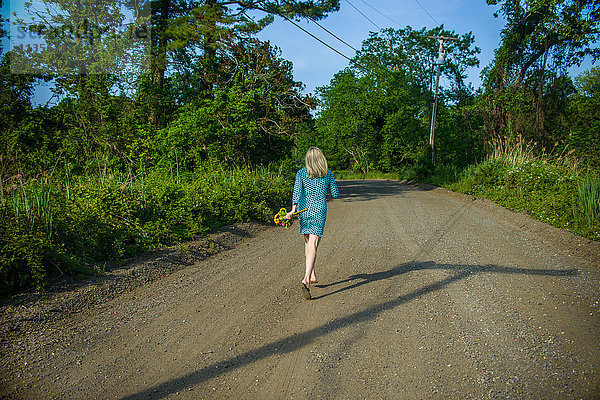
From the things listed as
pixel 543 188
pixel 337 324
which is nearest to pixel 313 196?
pixel 337 324

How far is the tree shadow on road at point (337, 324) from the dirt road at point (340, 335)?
17 mm

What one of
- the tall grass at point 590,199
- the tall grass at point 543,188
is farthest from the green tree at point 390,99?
the tall grass at point 590,199

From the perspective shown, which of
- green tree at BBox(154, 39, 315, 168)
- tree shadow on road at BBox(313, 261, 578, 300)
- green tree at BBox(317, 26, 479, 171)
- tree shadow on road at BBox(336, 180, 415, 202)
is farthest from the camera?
green tree at BBox(317, 26, 479, 171)

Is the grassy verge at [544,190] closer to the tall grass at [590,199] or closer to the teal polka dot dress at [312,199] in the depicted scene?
the tall grass at [590,199]

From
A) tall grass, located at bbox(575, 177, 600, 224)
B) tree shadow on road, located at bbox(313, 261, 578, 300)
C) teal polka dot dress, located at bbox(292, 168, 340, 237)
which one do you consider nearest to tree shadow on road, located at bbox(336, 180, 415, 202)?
tall grass, located at bbox(575, 177, 600, 224)

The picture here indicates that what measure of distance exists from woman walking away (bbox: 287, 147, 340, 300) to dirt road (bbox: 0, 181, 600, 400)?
0.72 metres

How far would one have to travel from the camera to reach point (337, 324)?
4.20 meters

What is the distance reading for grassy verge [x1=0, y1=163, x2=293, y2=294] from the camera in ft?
15.4

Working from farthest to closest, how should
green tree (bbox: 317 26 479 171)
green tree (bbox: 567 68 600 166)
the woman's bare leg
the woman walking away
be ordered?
green tree (bbox: 317 26 479 171), green tree (bbox: 567 68 600 166), the woman walking away, the woman's bare leg

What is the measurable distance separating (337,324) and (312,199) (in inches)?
71.4

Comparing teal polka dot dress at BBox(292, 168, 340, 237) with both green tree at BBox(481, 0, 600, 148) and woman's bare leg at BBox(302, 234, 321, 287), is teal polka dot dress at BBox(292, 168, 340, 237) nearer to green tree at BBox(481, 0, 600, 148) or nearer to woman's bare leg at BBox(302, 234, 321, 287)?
woman's bare leg at BBox(302, 234, 321, 287)

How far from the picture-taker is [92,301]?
190 inches

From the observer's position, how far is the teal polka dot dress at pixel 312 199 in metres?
5.35

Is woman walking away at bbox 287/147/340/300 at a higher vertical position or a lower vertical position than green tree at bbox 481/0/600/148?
lower
